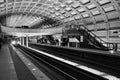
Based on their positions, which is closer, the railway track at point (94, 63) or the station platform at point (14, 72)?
the station platform at point (14, 72)

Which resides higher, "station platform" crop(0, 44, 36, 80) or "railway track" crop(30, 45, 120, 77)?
"station platform" crop(0, 44, 36, 80)

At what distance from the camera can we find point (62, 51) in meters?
27.2

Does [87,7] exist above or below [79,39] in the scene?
above

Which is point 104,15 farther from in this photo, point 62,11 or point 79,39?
point 62,11

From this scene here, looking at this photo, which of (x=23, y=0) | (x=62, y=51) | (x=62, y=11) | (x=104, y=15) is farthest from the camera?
(x=62, y=11)

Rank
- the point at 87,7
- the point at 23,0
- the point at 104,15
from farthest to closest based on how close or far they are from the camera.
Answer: the point at 23,0, the point at 87,7, the point at 104,15

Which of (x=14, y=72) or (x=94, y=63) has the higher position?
(x=14, y=72)

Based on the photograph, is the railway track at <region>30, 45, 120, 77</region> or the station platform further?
the railway track at <region>30, 45, 120, 77</region>

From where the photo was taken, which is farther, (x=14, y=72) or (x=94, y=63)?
(x=94, y=63)

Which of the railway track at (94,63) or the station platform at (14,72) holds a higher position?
the station platform at (14,72)

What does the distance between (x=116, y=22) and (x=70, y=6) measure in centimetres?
1628

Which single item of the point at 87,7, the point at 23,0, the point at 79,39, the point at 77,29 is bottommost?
the point at 79,39

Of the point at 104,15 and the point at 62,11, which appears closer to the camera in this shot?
the point at 104,15

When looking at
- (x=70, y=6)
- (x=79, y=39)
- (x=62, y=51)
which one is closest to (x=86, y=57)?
(x=79, y=39)
